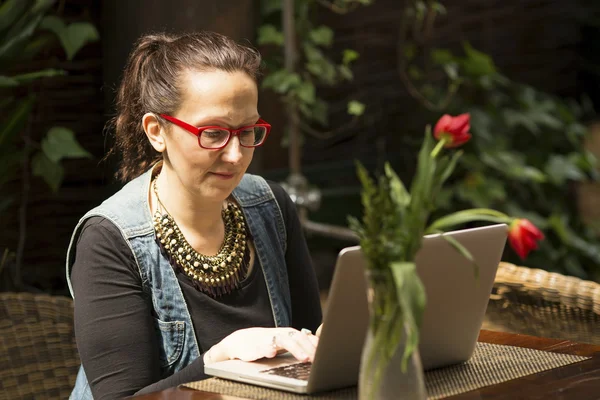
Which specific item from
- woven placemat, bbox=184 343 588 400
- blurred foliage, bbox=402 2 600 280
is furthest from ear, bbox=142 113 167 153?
blurred foliage, bbox=402 2 600 280

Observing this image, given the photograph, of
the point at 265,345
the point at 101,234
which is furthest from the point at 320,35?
the point at 265,345

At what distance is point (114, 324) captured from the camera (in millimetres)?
1692

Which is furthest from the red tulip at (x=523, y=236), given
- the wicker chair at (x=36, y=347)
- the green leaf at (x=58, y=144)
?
the green leaf at (x=58, y=144)

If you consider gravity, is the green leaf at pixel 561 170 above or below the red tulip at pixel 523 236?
below

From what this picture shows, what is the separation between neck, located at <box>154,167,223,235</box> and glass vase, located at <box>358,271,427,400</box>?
74 cm

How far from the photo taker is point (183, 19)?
2918 millimetres

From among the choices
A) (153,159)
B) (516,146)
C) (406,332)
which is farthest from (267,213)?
(516,146)

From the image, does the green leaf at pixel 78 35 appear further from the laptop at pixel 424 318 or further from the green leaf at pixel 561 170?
the green leaf at pixel 561 170

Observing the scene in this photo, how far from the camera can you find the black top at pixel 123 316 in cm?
168

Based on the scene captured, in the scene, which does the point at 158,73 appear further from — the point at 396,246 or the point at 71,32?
the point at 71,32

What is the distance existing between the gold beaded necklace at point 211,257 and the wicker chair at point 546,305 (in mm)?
620

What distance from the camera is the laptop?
1.31m

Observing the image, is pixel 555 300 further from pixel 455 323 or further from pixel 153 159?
pixel 153 159

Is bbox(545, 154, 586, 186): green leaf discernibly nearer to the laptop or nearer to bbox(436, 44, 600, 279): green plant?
bbox(436, 44, 600, 279): green plant
